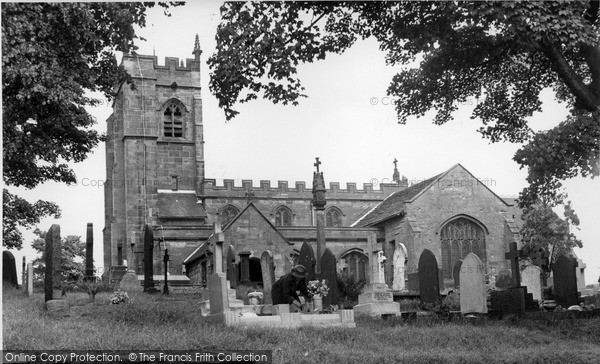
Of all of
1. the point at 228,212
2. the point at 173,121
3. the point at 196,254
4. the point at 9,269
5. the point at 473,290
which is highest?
the point at 173,121

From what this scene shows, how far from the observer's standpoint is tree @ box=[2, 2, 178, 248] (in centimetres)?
1315

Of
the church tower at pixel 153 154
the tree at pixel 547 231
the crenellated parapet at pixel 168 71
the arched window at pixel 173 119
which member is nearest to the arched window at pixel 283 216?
the church tower at pixel 153 154

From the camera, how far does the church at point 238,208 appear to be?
31562 millimetres

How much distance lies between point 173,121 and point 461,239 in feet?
54.3

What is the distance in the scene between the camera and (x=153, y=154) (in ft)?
130

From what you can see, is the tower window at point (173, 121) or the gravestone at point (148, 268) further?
the tower window at point (173, 121)

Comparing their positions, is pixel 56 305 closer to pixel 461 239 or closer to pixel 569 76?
pixel 569 76

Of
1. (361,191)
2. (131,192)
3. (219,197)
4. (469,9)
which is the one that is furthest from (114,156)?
(469,9)

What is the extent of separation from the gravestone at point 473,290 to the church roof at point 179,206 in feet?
73.2

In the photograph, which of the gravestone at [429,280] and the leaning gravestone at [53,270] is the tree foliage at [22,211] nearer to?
the leaning gravestone at [53,270]

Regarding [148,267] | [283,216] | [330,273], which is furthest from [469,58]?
[283,216]

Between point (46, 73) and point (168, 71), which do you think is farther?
point (168, 71)

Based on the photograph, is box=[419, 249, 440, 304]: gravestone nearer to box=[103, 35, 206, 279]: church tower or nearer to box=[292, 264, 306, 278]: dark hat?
box=[292, 264, 306, 278]: dark hat

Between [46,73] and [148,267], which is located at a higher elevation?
[46,73]
